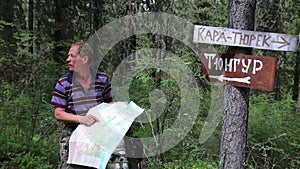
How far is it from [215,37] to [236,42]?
0.64 feet

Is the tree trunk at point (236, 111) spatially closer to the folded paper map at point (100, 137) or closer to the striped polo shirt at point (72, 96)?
the folded paper map at point (100, 137)

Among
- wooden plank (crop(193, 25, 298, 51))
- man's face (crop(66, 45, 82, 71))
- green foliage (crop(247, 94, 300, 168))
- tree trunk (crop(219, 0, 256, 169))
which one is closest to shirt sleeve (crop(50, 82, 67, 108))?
man's face (crop(66, 45, 82, 71))

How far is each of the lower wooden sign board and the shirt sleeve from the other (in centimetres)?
136

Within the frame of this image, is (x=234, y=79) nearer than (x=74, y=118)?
No

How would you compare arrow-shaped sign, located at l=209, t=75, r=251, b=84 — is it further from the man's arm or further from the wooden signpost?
the man's arm

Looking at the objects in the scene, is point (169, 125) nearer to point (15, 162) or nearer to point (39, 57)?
point (15, 162)

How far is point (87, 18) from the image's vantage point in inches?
321

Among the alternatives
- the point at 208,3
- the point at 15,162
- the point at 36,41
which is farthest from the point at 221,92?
the point at 36,41

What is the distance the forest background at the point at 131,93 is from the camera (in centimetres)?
473

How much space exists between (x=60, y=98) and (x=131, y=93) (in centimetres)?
269

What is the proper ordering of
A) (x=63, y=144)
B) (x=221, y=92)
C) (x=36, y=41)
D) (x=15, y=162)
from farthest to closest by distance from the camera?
(x=36, y=41)
(x=221, y=92)
(x=15, y=162)
(x=63, y=144)

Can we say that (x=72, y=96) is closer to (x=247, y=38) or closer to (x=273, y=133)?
(x=247, y=38)

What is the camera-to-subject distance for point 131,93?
5520mm

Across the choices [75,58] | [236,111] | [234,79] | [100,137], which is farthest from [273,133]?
[75,58]
